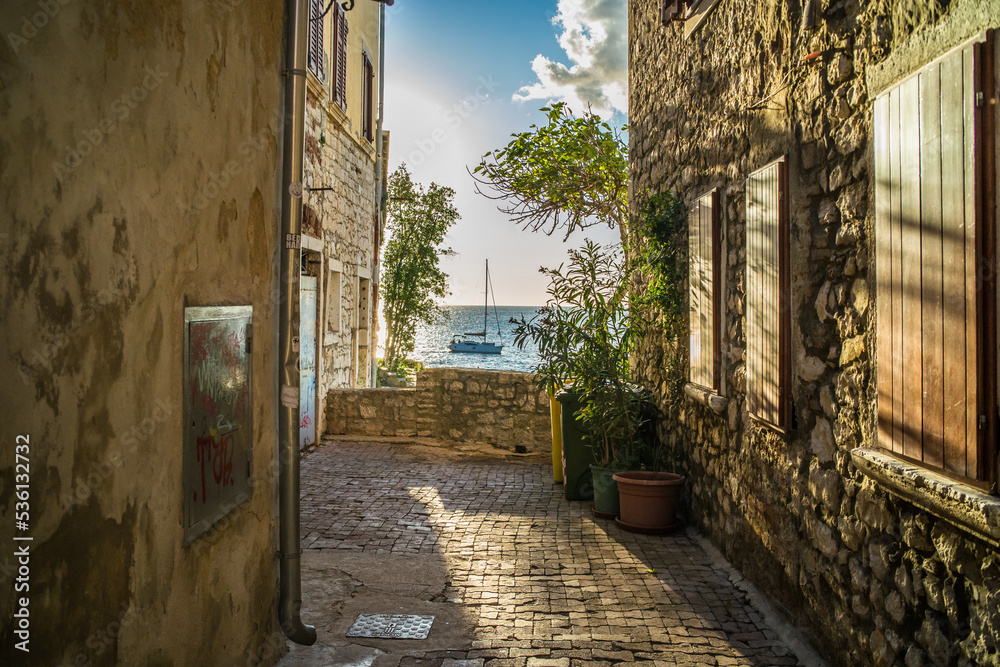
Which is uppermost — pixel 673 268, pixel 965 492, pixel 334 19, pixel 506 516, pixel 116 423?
pixel 334 19

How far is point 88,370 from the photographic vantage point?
2.00 metres

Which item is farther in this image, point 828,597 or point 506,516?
point 506,516

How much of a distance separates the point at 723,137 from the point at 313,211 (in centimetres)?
540

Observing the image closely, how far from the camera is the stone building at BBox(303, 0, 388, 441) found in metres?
9.05

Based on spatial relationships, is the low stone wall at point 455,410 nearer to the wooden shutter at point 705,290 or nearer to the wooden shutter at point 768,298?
the wooden shutter at point 705,290

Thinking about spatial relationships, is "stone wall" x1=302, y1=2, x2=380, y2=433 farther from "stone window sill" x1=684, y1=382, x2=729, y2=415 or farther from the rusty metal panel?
the rusty metal panel

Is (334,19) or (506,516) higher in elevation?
(334,19)

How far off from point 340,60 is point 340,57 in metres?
0.04

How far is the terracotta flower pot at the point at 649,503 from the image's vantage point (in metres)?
5.66

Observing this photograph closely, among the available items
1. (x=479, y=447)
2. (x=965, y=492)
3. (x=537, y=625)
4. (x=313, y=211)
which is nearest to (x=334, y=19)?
(x=313, y=211)

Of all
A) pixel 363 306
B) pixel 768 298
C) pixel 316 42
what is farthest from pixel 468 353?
pixel 768 298

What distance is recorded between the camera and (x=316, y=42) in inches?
355

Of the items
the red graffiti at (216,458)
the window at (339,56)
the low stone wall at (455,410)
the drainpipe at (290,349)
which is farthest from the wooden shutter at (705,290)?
the window at (339,56)

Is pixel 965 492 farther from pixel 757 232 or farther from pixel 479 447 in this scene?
pixel 479 447
